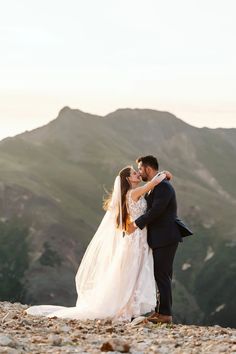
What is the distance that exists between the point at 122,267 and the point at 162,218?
4.75 ft

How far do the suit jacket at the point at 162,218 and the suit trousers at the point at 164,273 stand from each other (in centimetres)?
14

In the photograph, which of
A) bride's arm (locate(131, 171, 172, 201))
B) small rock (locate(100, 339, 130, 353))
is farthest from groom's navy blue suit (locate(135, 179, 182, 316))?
small rock (locate(100, 339, 130, 353))

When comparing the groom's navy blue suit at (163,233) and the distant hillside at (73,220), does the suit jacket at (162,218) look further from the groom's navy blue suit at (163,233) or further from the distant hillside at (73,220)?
the distant hillside at (73,220)

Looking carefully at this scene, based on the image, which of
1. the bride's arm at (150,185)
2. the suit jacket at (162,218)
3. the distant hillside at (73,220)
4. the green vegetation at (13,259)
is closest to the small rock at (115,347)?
the suit jacket at (162,218)

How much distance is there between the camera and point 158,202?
13805mm

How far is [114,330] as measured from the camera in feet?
41.5

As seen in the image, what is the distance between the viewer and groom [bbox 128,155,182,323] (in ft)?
45.2

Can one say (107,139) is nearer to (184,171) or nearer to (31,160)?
(184,171)

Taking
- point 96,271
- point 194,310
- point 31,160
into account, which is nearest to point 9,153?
point 31,160

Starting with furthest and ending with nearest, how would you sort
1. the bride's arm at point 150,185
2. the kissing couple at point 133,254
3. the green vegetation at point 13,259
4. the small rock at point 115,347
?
the green vegetation at point 13,259, the kissing couple at point 133,254, the bride's arm at point 150,185, the small rock at point 115,347

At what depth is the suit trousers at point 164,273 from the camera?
13.9 meters

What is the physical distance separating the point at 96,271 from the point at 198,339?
4.23m

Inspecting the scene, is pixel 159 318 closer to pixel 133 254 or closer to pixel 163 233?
pixel 133 254

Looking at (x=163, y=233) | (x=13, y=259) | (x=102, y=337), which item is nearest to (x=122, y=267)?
(x=163, y=233)
